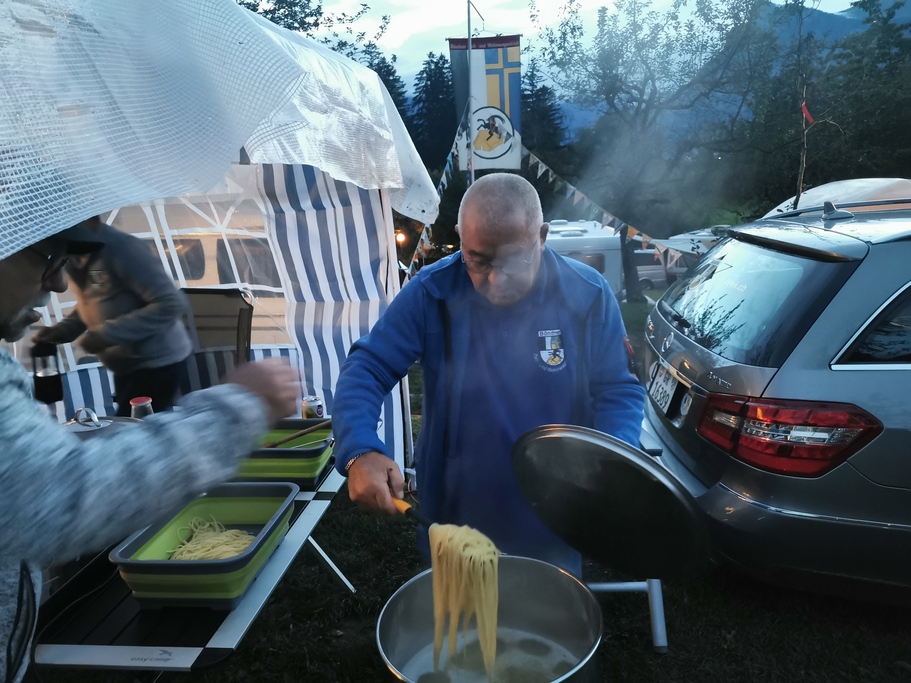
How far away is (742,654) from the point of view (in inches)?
122

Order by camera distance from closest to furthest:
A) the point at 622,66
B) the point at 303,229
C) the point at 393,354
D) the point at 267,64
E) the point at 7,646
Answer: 1. the point at 7,646
2. the point at 267,64
3. the point at 393,354
4. the point at 303,229
5. the point at 622,66

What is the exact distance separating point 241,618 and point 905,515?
9.06ft

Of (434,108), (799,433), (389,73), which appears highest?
(389,73)

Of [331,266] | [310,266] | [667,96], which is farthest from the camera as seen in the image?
[667,96]

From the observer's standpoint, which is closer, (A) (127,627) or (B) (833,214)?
(A) (127,627)

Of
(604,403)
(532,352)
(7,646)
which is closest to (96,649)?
(7,646)

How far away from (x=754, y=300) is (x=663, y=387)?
75 centimetres

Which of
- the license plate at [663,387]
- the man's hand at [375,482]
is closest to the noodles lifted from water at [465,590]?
the man's hand at [375,482]

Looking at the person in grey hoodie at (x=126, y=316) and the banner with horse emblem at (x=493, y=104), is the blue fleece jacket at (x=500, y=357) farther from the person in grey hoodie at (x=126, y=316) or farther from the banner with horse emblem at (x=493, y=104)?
the banner with horse emblem at (x=493, y=104)

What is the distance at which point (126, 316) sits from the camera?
394cm

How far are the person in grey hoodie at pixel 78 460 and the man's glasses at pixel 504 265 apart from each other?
91cm

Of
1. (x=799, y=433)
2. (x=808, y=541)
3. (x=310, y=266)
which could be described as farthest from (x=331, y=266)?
(x=808, y=541)

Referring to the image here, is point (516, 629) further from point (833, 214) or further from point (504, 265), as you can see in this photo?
Result: point (833, 214)

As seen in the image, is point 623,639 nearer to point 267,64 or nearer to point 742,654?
point 742,654
